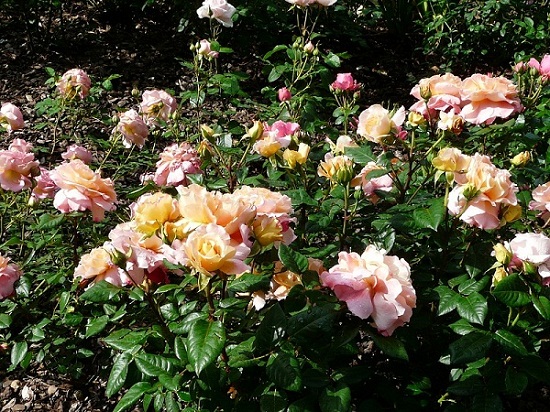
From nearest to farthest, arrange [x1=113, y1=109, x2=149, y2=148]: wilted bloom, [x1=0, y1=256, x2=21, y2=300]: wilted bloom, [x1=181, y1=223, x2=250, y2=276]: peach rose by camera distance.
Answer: [x1=181, y1=223, x2=250, y2=276]: peach rose, [x1=0, y1=256, x2=21, y2=300]: wilted bloom, [x1=113, y1=109, x2=149, y2=148]: wilted bloom

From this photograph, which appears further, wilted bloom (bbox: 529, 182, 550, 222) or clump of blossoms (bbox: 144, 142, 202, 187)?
clump of blossoms (bbox: 144, 142, 202, 187)

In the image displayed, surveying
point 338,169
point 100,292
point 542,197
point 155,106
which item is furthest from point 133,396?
point 155,106

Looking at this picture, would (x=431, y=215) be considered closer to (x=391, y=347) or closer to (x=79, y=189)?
(x=391, y=347)

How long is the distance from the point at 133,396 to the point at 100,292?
21 cm

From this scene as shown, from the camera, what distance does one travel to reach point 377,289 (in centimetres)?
114

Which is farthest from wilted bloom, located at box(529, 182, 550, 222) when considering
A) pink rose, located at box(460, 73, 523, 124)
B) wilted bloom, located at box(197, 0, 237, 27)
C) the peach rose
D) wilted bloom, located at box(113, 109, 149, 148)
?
wilted bloom, located at box(197, 0, 237, 27)

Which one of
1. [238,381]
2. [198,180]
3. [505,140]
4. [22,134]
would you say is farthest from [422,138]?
[22,134]

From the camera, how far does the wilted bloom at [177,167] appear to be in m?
1.80

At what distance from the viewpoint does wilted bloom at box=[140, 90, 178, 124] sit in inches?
89.0

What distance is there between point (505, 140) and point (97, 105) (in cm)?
253

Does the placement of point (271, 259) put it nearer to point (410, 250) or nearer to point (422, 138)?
point (410, 250)

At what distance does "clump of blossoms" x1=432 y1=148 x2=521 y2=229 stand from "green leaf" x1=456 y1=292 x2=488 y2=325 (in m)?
0.14

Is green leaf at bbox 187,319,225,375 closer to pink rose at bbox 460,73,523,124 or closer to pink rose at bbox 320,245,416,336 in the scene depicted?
pink rose at bbox 320,245,416,336

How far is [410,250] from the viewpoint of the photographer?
1649mm
